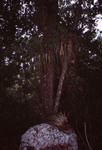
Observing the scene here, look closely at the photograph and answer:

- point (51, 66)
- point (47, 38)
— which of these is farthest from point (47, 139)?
point (47, 38)

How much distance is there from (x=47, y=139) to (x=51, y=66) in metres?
1.93

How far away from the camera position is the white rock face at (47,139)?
128 inches

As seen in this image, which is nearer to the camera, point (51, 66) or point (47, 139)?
point (47, 139)

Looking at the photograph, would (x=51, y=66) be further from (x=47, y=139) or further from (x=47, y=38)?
(x=47, y=139)

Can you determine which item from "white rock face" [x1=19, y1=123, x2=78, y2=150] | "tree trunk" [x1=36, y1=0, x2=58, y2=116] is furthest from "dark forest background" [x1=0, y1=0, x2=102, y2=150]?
"white rock face" [x1=19, y1=123, x2=78, y2=150]

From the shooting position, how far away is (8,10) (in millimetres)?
6430

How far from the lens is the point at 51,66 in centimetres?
432

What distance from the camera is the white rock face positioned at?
3.25 meters

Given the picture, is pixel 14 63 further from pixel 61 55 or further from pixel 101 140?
pixel 101 140

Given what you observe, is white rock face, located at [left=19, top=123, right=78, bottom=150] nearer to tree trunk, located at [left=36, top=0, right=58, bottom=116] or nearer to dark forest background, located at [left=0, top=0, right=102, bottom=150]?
dark forest background, located at [left=0, top=0, right=102, bottom=150]

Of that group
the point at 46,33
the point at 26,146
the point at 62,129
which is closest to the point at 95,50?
the point at 46,33

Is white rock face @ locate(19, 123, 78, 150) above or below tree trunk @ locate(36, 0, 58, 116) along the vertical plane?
below

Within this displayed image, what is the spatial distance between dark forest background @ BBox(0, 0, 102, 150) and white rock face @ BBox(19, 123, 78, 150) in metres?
0.29

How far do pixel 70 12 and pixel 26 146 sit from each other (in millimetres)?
6883
